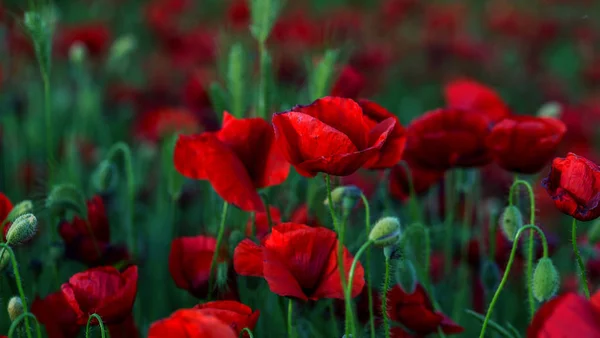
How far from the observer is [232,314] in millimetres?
927

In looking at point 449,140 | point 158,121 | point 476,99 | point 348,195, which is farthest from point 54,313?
point 158,121

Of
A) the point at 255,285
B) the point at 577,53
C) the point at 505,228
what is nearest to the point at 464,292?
the point at 505,228

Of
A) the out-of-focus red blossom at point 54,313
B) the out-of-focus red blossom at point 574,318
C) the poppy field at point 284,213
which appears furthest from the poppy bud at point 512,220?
the out-of-focus red blossom at point 54,313

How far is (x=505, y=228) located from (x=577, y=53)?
137 inches

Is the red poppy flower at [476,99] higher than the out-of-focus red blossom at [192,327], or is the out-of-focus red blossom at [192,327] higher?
the red poppy flower at [476,99]

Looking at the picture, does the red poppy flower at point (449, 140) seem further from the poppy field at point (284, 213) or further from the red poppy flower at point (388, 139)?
the red poppy flower at point (388, 139)

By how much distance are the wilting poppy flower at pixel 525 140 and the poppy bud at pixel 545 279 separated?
9.8 inches

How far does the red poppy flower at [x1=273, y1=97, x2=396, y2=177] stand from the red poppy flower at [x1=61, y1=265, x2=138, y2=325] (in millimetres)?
271

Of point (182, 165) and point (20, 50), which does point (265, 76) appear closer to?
point (182, 165)

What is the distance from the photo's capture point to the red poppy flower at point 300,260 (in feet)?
3.34

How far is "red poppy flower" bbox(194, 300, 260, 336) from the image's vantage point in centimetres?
92

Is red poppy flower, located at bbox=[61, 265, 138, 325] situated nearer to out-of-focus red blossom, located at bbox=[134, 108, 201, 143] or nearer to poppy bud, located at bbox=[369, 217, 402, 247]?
poppy bud, located at bbox=[369, 217, 402, 247]

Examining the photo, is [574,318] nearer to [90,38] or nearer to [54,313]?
[54,313]

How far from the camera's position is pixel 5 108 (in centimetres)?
233
